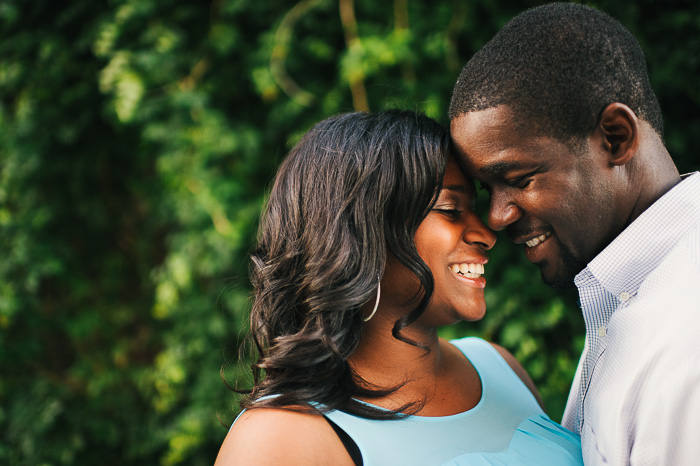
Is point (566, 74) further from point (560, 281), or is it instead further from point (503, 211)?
point (560, 281)

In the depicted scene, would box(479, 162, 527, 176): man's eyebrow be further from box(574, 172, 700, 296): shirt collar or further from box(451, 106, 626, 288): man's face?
box(574, 172, 700, 296): shirt collar

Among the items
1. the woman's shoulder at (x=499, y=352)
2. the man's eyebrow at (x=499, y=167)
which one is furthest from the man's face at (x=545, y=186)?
the woman's shoulder at (x=499, y=352)

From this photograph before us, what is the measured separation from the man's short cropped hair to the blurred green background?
118 cm

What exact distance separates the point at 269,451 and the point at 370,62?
214cm

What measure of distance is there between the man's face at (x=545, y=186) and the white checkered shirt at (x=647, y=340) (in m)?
0.07

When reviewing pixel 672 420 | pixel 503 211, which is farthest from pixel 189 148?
pixel 672 420

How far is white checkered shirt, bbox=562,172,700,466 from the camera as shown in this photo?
1136 millimetres

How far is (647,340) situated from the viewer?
4.09 ft

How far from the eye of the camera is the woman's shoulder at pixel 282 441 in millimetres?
1297

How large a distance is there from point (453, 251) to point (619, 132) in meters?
0.56

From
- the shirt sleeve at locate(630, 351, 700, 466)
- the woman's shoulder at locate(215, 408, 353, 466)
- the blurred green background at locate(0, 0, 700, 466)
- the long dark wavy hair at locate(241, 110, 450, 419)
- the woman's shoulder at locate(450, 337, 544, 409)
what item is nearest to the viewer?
the shirt sleeve at locate(630, 351, 700, 466)

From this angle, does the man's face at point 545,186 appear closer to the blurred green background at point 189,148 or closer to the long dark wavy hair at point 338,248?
the long dark wavy hair at point 338,248

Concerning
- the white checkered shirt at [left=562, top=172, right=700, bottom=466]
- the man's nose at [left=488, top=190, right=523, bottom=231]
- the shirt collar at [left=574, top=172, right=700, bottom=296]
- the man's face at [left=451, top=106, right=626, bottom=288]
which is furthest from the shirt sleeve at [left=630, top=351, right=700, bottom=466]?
the man's nose at [left=488, top=190, right=523, bottom=231]

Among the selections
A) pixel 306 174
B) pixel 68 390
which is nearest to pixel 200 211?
pixel 306 174
